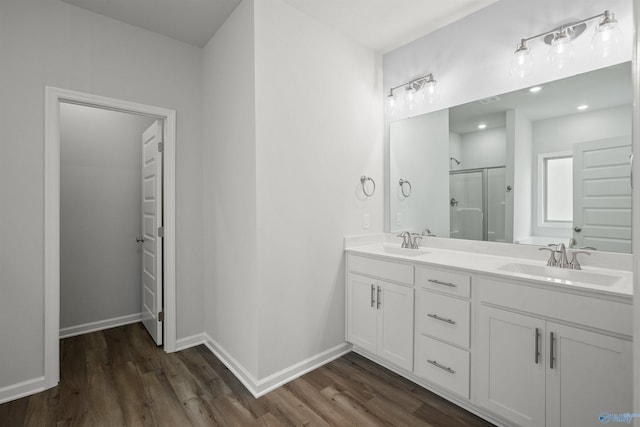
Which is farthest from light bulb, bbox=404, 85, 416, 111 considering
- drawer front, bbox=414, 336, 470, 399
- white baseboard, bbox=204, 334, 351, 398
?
white baseboard, bbox=204, 334, 351, 398

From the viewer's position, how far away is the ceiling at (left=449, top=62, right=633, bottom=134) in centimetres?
171

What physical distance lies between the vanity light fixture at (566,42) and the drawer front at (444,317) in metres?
1.57

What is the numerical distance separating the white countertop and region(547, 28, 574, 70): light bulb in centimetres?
125

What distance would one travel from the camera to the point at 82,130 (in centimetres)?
300

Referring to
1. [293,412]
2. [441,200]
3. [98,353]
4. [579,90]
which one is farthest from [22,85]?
[579,90]

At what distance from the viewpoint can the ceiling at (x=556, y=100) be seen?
1.71m

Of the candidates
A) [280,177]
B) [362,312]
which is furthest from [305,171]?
[362,312]

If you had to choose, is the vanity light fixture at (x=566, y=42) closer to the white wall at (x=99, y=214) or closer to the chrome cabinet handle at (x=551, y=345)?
the chrome cabinet handle at (x=551, y=345)

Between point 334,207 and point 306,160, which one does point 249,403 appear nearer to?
point 334,207

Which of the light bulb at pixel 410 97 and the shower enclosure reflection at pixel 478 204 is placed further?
the light bulb at pixel 410 97

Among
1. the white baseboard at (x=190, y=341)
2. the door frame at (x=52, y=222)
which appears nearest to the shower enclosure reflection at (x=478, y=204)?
the white baseboard at (x=190, y=341)

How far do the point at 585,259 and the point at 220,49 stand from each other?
293cm

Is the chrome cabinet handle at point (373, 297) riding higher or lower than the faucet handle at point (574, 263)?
lower

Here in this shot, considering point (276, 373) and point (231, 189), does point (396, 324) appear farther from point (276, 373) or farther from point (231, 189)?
point (231, 189)
